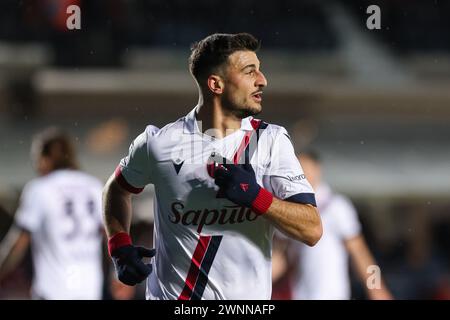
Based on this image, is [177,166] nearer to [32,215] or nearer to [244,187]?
[244,187]

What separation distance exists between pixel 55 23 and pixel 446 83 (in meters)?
5.56

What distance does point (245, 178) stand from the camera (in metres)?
3.96

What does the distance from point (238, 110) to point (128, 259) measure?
74cm

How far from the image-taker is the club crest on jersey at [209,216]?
13.5 feet

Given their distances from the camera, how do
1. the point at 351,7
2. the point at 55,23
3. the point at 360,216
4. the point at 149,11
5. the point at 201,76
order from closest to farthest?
the point at 201,76, the point at 360,216, the point at 55,23, the point at 149,11, the point at 351,7

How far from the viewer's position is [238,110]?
4195 millimetres

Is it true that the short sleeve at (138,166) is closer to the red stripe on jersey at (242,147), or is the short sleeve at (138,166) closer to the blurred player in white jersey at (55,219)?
the red stripe on jersey at (242,147)

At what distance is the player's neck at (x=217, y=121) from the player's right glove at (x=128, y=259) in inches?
21.3

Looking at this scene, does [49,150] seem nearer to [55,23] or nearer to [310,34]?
[55,23]

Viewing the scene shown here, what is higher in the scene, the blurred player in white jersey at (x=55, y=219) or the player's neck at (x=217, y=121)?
the player's neck at (x=217, y=121)

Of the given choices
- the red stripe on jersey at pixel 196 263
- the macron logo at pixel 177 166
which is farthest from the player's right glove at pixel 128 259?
the macron logo at pixel 177 166

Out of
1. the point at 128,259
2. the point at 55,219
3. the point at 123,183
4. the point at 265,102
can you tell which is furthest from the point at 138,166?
the point at 265,102
